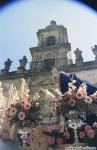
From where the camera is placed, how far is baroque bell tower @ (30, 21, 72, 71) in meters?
28.8

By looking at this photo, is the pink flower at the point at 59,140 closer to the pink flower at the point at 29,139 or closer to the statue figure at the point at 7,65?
the pink flower at the point at 29,139

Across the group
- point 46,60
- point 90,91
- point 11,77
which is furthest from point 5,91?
point 90,91

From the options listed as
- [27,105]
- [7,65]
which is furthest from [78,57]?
[27,105]

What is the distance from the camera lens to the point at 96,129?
5992 millimetres

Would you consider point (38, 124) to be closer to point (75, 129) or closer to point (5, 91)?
point (75, 129)

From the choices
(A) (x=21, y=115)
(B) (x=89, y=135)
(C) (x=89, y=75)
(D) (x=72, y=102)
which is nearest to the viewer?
(B) (x=89, y=135)

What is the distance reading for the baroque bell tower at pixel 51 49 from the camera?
2883 centimetres

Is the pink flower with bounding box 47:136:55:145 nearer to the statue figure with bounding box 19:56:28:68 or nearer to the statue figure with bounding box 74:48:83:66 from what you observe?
the statue figure with bounding box 74:48:83:66

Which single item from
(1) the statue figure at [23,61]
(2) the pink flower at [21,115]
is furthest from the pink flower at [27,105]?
(1) the statue figure at [23,61]

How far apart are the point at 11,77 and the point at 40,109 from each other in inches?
864

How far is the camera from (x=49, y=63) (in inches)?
1149

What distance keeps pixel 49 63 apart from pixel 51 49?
1837 mm

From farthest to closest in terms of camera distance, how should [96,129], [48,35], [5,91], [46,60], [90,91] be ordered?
[48,35] → [46,60] → [5,91] → [90,91] → [96,129]

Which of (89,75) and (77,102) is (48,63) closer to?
(89,75)
